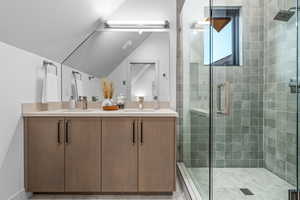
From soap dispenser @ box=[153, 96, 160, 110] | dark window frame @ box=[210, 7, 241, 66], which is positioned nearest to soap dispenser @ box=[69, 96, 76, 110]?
soap dispenser @ box=[153, 96, 160, 110]

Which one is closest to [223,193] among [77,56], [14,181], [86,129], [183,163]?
[183,163]

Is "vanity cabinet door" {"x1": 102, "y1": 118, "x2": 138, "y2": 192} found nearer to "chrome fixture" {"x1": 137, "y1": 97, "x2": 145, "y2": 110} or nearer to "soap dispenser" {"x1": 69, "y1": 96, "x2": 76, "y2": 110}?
"chrome fixture" {"x1": 137, "y1": 97, "x2": 145, "y2": 110}

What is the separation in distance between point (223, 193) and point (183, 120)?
110cm

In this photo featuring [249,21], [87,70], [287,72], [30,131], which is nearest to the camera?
[287,72]

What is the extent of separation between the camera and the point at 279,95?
228cm

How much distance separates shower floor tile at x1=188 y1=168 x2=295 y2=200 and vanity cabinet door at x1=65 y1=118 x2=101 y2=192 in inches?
38.6

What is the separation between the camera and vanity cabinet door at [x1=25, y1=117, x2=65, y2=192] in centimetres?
240

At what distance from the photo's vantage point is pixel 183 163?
3.11 metres

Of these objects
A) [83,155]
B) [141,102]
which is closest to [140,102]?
[141,102]

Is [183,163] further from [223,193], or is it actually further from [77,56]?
[77,56]

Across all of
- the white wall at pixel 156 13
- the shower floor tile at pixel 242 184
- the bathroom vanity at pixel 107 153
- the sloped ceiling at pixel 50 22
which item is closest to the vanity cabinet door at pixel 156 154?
the bathroom vanity at pixel 107 153

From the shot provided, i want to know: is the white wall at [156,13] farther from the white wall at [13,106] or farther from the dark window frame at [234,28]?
the white wall at [13,106]

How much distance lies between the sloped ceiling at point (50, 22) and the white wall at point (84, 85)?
184 mm

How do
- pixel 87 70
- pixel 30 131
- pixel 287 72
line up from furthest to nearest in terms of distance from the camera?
pixel 87 70
pixel 30 131
pixel 287 72
